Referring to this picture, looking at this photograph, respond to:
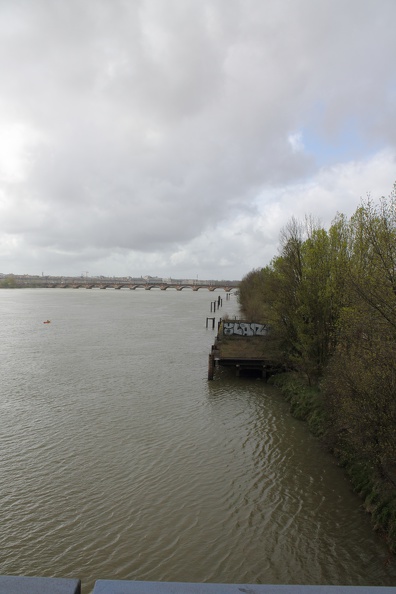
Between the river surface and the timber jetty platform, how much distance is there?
7.88 ft

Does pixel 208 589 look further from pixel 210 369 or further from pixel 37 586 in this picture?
pixel 210 369

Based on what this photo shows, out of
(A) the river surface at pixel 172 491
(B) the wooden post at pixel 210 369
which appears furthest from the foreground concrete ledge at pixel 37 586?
(B) the wooden post at pixel 210 369

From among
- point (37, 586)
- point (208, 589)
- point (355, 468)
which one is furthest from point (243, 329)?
point (37, 586)

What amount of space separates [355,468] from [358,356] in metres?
3.81

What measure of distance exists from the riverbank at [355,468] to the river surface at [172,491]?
0.37m

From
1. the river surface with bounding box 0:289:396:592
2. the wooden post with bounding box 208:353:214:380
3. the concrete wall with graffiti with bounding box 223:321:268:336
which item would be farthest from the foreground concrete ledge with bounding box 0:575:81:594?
the concrete wall with graffiti with bounding box 223:321:268:336

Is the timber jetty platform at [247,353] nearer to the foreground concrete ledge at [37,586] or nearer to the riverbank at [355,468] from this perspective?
the riverbank at [355,468]

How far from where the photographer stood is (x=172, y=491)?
11.6m

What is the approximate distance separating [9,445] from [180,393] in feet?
31.4

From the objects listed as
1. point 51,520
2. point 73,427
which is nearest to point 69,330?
point 73,427

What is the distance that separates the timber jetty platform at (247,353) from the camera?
25188 millimetres

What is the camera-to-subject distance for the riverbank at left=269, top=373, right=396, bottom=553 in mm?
9602

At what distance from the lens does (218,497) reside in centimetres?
1141

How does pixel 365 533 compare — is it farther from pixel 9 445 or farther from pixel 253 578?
pixel 9 445
